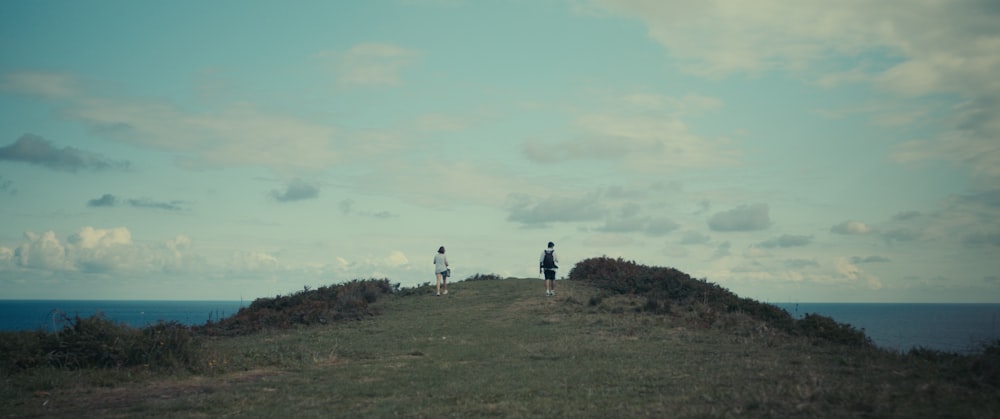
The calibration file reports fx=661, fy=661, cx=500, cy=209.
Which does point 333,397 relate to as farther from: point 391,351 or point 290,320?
point 290,320

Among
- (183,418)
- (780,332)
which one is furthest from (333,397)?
(780,332)

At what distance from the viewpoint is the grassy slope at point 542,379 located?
10.6m

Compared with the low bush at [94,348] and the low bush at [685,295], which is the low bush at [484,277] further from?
the low bush at [94,348]

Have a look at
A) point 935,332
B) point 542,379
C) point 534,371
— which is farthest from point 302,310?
point 935,332

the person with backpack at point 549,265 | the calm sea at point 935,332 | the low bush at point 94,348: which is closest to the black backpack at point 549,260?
the person with backpack at point 549,265

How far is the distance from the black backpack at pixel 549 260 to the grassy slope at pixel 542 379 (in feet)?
26.0

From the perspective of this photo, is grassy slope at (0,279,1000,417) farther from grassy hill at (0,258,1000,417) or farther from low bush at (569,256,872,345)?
low bush at (569,256,872,345)

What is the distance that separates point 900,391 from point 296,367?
1351 centimetres

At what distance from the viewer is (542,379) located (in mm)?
13984

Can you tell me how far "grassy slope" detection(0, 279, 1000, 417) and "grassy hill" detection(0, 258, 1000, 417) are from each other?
0.15ft

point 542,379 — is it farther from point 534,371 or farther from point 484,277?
point 484,277

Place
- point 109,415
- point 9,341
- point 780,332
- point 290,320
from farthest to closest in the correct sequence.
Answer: point 290,320 → point 780,332 → point 9,341 → point 109,415

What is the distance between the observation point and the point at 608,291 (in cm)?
3400

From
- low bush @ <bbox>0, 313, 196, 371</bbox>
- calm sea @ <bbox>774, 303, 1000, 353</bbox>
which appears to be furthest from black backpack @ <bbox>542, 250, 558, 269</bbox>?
low bush @ <bbox>0, 313, 196, 371</bbox>
